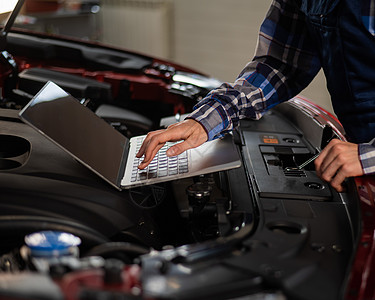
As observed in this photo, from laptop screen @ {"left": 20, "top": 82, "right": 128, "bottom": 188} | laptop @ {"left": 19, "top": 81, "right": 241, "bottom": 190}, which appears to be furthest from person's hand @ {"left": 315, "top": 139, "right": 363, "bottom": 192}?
laptop screen @ {"left": 20, "top": 82, "right": 128, "bottom": 188}

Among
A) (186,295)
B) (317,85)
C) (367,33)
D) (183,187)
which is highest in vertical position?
(367,33)

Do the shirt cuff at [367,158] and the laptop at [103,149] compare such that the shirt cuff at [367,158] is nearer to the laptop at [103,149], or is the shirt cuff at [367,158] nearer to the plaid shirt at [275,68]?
the laptop at [103,149]

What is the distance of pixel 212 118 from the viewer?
3.89 feet

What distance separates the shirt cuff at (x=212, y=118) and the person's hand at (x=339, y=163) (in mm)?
290

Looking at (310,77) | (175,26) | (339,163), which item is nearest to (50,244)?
(339,163)

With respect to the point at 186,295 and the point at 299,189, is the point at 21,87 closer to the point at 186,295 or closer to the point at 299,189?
the point at 299,189

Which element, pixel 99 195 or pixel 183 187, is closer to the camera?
pixel 99 195

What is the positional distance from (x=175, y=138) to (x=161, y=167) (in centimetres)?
8

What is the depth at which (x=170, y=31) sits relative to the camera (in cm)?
421

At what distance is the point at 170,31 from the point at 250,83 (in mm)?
3006

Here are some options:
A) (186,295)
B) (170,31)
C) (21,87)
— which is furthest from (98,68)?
(170,31)

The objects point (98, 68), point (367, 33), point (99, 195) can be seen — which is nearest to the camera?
point (99, 195)

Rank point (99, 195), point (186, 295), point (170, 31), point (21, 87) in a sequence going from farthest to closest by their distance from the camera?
1. point (170, 31)
2. point (21, 87)
3. point (99, 195)
4. point (186, 295)

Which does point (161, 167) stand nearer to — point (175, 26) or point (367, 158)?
point (367, 158)
